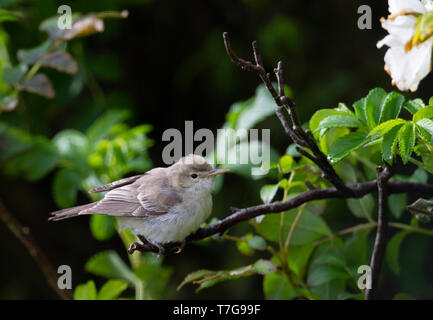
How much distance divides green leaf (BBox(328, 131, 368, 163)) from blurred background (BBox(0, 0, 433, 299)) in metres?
1.58

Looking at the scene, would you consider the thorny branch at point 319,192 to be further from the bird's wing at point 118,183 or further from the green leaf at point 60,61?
the green leaf at point 60,61

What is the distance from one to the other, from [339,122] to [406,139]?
0.17m

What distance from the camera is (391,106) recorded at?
4.22 ft

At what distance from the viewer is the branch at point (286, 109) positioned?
1.07 metres

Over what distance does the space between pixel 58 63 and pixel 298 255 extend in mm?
1033

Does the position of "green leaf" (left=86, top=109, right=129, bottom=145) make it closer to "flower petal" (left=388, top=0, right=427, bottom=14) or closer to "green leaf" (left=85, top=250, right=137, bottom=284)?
"green leaf" (left=85, top=250, right=137, bottom=284)

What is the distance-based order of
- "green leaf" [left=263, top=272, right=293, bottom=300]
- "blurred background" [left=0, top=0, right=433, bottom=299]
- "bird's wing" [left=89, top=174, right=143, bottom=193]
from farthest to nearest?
"blurred background" [left=0, top=0, right=433, bottom=299] < "green leaf" [left=263, top=272, right=293, bottom=300] < "bird's wing" [left=89, top=174, right=143, bottom=193]

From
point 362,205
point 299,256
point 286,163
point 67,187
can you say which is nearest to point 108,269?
point 67,187

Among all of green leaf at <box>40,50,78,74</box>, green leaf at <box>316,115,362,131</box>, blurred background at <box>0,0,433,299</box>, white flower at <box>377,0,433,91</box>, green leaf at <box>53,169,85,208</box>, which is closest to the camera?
white flower at <box>377,0,433,91</box>

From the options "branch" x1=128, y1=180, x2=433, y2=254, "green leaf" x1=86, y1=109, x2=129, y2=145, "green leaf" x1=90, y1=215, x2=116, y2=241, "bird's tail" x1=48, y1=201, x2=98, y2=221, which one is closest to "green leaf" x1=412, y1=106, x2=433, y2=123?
"branch" x1=128, y1=180, x2=433, y2=254

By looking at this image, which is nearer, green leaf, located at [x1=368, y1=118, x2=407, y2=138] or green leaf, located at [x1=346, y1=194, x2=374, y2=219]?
green leaf, located at [x1=368, y1=118, x2=407, y2=138]

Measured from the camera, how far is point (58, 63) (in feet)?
6.22

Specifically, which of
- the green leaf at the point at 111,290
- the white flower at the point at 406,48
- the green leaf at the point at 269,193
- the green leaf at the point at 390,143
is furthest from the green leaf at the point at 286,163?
the green leaf at the point at 111,290

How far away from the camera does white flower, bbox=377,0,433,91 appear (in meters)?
1.00
